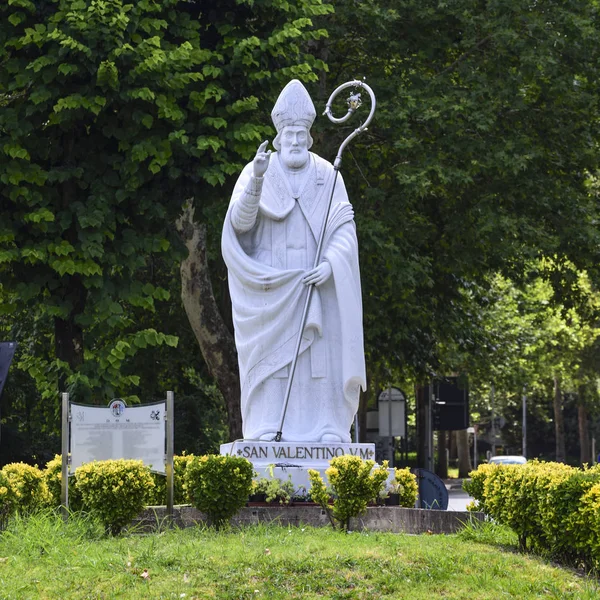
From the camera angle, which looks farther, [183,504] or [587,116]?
[587,116]

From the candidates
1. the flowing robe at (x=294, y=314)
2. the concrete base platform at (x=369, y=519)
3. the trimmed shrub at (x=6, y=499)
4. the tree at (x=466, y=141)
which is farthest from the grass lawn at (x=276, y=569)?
the tree at (x=466, y=141)

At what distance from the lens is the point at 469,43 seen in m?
23.7

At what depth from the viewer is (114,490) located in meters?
11.4

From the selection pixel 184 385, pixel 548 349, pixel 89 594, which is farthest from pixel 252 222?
pixel 548 349

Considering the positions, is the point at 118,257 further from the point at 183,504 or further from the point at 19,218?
the point at 183,504

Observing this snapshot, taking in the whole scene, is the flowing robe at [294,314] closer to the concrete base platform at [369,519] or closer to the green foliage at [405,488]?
the green foliage at [405,488]

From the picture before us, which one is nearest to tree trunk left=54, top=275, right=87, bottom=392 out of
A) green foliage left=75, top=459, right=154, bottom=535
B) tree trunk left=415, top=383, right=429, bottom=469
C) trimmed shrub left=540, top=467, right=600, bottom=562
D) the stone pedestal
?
the stone pedestal

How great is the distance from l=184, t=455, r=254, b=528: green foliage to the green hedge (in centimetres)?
211

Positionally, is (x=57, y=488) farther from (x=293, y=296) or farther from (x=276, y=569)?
(x=276, y=569)

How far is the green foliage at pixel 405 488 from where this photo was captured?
14.0 meters

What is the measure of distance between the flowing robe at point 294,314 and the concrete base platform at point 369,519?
134 centimetres

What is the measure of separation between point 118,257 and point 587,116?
1049cm

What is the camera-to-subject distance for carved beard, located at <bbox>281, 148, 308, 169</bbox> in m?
14.4

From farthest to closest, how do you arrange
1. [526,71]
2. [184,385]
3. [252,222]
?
[184,385]
[526,71]
[252,222]
